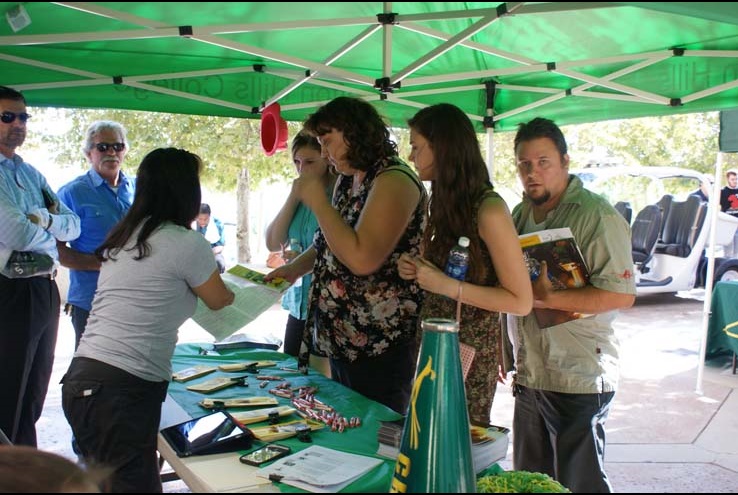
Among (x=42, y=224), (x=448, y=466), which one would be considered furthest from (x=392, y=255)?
(x=42, y=224)

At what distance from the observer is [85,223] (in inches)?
136

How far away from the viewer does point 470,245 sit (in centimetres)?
175

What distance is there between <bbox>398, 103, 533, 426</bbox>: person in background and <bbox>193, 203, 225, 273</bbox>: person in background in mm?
6870

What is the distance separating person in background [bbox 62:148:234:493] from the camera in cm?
174

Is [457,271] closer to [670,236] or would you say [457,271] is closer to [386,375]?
[386,375]

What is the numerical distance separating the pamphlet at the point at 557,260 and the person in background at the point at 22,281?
2155mm

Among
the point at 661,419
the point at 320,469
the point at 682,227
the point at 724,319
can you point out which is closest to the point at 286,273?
the point at 320,469

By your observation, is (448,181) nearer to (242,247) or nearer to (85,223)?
(85,223)

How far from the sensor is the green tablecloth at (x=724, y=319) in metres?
5.68

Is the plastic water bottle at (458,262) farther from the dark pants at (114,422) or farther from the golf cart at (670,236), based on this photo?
the golf cart at (670,236)

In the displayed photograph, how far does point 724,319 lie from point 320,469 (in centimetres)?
555

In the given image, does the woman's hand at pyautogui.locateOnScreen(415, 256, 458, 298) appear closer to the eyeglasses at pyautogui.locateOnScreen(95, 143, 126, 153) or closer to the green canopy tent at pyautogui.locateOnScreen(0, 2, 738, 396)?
the green canopy tent at pyautogui.locateOnScreen(0, 2, 738, 396)

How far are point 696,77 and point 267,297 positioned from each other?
9.09ft

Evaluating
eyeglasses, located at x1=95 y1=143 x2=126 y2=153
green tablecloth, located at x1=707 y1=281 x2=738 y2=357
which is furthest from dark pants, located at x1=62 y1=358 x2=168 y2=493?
green tablecloth, located at x1=707 y1=281 x2=738 y2=357
